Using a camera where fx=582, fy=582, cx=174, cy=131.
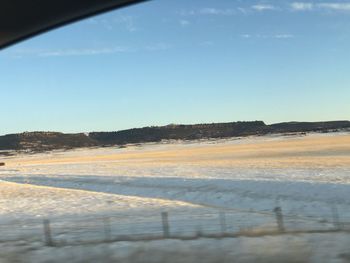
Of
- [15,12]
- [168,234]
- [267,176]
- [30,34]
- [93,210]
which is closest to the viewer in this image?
[15,12]

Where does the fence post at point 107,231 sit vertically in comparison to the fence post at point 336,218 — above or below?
above

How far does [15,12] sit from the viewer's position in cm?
610

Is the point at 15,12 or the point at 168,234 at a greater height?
the point at 15,12

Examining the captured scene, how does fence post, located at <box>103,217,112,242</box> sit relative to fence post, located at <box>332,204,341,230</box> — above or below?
above

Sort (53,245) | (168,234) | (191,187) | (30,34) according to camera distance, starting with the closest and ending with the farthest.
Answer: (30,34) → (53,245) → (168,234) → (191,187)

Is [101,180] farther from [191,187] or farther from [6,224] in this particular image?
[6,224]

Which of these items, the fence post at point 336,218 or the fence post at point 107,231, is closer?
the fence post at point 107,231

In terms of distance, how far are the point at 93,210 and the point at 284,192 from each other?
7.97 meters

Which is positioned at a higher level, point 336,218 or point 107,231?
point 107,231

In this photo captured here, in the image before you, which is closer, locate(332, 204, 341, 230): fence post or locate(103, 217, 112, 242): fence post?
locate(103, 217, 112, 242): fence post

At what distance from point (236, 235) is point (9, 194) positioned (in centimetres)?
2024

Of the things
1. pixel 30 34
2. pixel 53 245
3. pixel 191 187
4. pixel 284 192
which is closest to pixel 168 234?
pixel 53 245

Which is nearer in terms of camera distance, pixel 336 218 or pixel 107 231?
pixel 107 231

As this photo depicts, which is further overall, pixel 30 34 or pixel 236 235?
pixel 236 235
